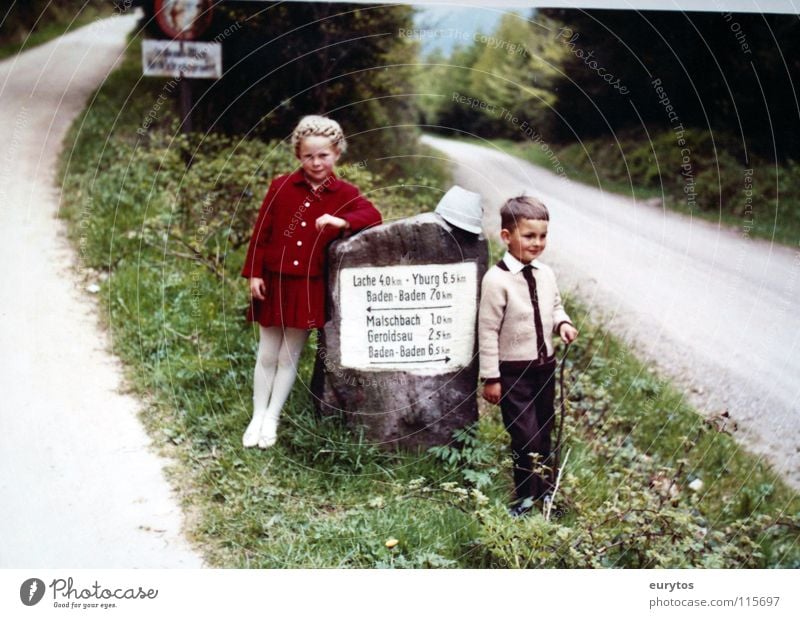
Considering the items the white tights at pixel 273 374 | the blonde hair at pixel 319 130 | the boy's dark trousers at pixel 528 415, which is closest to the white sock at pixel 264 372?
the white tights at pixel 273 374

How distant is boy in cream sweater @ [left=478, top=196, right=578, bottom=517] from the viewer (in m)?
1.80

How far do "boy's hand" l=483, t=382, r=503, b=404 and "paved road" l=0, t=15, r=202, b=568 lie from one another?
0.72 metres

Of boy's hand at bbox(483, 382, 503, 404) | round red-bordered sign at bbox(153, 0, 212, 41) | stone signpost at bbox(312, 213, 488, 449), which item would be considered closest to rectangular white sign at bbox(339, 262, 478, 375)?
stone signpost at bbox(312, 213, 488, 449)

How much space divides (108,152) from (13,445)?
0.76 metres

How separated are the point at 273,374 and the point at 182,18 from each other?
85 centimetres

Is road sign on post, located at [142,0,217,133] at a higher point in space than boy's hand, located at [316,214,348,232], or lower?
higher

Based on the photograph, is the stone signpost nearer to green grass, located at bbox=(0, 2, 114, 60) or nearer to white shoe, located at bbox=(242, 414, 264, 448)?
white shoe, located at bbox=(242, 414, 264, 448)

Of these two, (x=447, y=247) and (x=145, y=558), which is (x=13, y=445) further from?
(x=447, y=247)

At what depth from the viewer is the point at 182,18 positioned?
1913 mm

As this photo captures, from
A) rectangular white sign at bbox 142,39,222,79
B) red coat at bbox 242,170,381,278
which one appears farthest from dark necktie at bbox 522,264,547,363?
rectangular white sign at bbox 142,39,222,79

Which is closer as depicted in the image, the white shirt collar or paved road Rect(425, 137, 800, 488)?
the white shirt collar

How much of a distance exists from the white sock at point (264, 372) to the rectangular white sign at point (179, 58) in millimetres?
627

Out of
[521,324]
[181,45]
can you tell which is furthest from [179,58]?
[521,324]

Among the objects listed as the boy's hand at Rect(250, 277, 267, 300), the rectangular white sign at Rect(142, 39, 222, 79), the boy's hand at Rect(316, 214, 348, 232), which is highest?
the rectangular white sign at Rect(142, 39, 222, 79)
